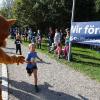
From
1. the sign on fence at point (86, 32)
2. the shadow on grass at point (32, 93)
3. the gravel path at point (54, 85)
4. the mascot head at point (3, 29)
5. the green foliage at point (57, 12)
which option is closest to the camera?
the mascot head at point (3, 29)

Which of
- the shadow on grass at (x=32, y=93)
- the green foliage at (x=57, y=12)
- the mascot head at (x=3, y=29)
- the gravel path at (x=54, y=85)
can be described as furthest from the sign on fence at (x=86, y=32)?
the green foliage at (x=57, y=12)

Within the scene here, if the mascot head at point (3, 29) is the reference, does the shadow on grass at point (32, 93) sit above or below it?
below

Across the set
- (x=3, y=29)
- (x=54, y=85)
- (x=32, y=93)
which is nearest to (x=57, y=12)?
(x=54, y=85)

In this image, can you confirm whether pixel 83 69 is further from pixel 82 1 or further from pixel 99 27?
pixel 82 1

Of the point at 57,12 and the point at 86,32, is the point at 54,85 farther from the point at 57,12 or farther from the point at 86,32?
the point at 57,12

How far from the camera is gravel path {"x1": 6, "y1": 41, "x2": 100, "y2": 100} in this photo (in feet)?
37.6

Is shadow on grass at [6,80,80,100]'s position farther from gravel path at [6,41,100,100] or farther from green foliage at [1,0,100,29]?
green foliage at [1,0,100,29]

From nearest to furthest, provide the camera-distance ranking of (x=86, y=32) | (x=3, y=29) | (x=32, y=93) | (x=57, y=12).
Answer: (x=3, y=29) < (x=32, y=93) < (x=86, y=32) < (x=57, y=12)

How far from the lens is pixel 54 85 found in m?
13.1

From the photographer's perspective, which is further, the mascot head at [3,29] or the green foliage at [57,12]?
the green foliage at [57,12]

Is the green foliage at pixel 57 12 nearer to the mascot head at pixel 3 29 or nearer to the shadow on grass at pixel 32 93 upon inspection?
the shadow on grass at pixel 32 93

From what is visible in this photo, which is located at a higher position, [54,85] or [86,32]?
[86,32]

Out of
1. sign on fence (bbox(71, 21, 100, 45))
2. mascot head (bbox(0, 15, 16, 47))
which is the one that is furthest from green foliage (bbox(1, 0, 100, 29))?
mascot head (bbox(0, 15, 16, 47))

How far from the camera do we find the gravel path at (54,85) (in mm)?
11469
